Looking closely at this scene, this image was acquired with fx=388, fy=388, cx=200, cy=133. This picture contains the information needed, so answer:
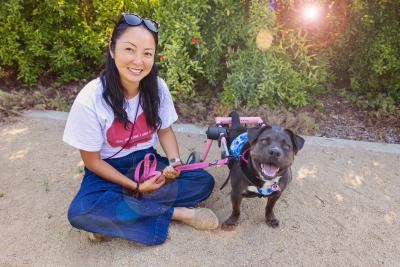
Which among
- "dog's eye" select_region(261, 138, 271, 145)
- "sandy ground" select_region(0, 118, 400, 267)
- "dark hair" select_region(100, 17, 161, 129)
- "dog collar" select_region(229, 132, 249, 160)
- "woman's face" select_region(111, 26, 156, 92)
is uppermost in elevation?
"woman's face" select_region(111, 26, 156, 92)

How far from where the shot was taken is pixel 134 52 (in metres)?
2.64

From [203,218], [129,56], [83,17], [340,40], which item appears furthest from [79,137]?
[340,40]

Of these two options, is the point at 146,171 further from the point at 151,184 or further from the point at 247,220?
the point at 247,220

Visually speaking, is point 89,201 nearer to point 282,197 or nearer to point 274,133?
point 274,133

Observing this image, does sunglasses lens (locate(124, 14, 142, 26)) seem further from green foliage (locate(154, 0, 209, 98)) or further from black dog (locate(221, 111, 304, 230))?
green foliage (locate(154, 0, 209, 98))

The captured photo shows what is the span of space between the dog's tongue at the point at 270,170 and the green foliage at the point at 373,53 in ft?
9.18

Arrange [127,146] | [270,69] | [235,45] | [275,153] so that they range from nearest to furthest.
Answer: [275,153] < [127,146] < [270,69] < [235,45]

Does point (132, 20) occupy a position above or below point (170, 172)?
above

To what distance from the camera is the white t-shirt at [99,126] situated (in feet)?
8.81

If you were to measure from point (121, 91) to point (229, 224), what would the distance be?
1.31 meters

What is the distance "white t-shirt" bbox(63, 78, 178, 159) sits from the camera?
8.81ft

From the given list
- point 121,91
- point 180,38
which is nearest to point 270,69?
point 180,38

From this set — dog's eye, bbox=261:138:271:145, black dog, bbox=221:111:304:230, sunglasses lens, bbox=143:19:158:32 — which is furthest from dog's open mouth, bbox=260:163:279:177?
sunglasses lens, bbox=143:19:158:32

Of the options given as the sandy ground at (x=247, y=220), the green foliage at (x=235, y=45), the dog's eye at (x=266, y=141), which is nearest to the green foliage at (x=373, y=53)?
the green foliage at (x=235, y=45)
